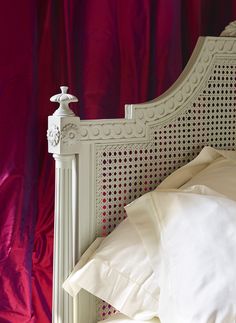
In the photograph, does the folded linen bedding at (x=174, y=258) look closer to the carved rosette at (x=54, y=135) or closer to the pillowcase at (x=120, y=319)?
the pillowcase at (x=120, y=319)

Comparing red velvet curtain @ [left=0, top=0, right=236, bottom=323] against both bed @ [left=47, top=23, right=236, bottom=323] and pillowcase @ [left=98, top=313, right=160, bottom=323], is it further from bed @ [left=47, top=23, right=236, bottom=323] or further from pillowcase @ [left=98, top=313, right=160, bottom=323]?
pillowcase @ [left=98, top=313, right=160, bottom=323]

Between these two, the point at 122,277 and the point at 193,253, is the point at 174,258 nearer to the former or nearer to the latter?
the point at 193,253

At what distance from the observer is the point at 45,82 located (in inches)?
73.1

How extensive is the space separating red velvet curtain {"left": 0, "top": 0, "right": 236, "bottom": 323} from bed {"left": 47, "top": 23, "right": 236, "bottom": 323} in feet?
0.94

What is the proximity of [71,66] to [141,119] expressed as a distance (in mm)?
349

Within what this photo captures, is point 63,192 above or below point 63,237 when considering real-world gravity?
above

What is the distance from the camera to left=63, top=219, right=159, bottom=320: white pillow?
146cm

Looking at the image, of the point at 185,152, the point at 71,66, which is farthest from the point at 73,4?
the point at 185,152

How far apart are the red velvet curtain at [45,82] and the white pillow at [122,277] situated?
0.38 metres

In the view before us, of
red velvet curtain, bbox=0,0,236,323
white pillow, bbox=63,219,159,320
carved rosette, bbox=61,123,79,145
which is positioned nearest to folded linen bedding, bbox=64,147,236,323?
white pillow, bbox=63,219,159,320

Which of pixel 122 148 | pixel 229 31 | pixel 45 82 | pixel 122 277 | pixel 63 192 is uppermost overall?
pixel 229 31

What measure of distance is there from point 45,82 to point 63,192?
464 mm

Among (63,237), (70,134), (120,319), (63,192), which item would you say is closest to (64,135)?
(70,134)

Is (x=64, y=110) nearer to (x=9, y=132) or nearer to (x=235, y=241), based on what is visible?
(x=9, y=132)
